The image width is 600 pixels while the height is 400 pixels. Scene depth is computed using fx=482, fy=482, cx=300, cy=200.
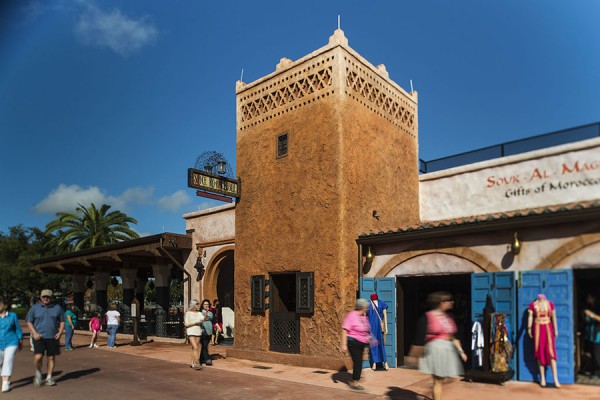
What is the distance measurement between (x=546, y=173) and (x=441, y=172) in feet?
10.2

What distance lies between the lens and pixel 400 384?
30.1ft

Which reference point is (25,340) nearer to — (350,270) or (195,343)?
(195,343)

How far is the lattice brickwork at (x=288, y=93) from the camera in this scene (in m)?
12.2

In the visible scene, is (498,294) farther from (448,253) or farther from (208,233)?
(208,233)

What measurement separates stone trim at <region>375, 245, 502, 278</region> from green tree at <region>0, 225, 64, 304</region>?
35.1 metres

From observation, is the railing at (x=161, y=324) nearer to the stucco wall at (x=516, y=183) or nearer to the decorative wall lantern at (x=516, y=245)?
the stucco wall at (x=516, y=183)

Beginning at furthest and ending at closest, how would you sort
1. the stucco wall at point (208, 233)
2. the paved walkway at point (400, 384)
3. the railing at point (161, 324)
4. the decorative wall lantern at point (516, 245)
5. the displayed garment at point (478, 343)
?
the railing at point (161, 324)
the stucco wall at point (208, 233)
the decorative wall lantern at point (516, 245)
the displayed garment at point (478, 343)
the paved walkway at point (400, 384)

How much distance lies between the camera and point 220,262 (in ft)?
57.2

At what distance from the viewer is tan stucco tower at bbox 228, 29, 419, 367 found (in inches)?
454

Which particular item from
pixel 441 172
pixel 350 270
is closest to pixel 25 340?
pixel 350 270

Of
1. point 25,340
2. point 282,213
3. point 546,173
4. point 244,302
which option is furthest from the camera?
point 25,340

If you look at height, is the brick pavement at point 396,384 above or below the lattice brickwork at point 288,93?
below

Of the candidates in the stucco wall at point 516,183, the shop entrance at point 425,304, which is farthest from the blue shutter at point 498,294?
the shop entrance at point 425,304

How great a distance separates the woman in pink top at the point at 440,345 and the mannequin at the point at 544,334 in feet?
8.63
